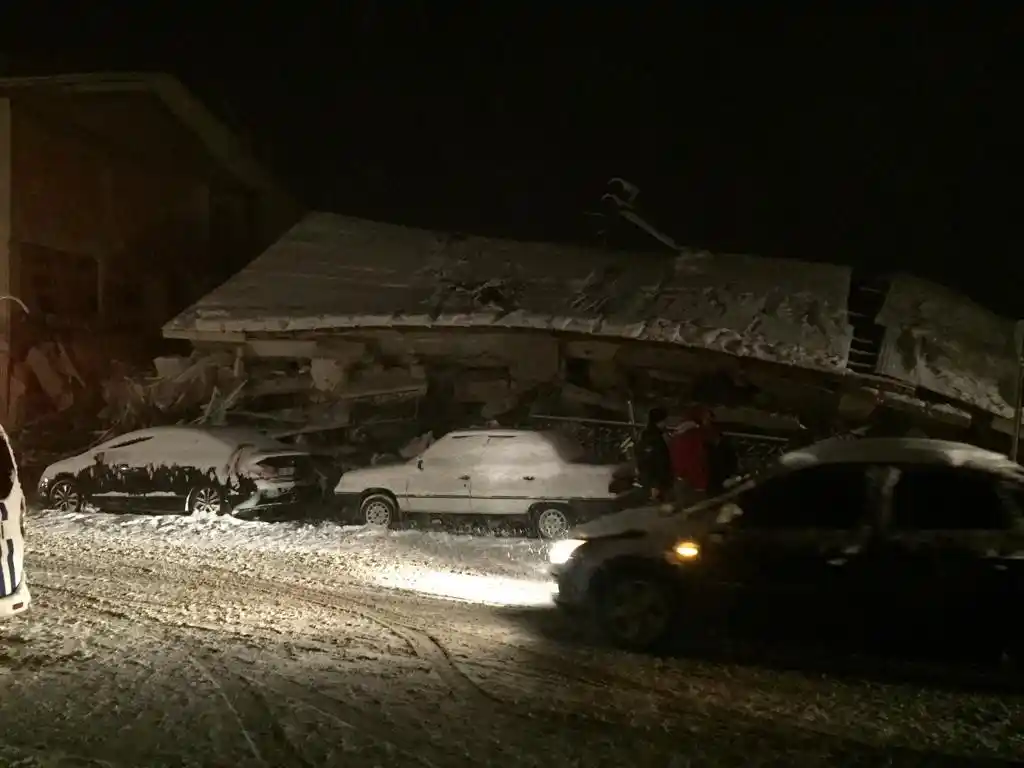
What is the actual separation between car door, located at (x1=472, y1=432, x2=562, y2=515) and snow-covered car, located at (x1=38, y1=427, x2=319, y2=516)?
285 cm

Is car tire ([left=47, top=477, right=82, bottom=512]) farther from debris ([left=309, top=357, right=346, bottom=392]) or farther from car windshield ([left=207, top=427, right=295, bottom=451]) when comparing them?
debris ([left=309, top=357, right=346, bottom=392])

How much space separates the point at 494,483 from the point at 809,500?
632 centimetres

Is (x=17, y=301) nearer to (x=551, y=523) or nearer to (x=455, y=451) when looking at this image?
(x=455, y=451)

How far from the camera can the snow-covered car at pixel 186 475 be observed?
14.1 meters

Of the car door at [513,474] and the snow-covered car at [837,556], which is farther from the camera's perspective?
the car door at [513,474]

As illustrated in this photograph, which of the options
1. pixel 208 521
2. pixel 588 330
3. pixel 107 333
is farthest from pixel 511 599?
pixel 107 333

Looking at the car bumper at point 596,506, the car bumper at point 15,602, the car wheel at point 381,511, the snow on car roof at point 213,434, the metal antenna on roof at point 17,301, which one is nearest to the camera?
the car bumper at point 15,602

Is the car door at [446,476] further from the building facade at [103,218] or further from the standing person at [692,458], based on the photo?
the building facade at [103,218]

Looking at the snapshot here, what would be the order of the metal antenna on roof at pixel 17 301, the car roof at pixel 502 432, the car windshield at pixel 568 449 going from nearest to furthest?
the car windshield at pixel 568 449, the car roof at pixel 502 432, the metal antenna on roof at pixel 17 301

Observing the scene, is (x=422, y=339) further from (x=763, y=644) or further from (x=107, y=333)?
(x=763, y=644)

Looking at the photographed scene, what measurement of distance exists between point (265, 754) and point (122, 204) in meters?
19.6

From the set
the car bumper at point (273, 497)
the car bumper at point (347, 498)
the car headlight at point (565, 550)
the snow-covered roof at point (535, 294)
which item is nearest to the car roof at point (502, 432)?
the car bumper at point (347, 498)

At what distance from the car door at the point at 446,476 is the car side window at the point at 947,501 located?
23.0 feet

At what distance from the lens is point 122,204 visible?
22500mm
